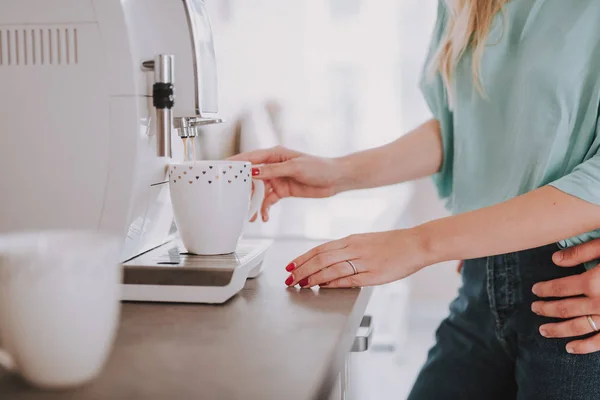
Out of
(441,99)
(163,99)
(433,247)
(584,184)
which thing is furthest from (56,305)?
(441,99)

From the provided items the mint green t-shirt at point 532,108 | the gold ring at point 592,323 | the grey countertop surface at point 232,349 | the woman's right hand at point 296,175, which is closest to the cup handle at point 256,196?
the woman's right hand at point 296,175

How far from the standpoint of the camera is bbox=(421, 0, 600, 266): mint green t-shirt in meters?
0.94

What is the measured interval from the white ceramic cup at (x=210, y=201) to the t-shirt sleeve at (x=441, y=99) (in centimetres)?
47

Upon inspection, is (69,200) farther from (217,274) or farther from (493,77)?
(493,77)

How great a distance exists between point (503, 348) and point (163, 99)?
641mm

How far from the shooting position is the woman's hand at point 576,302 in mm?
898

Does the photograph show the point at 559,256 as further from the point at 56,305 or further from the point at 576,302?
the point at 56,305

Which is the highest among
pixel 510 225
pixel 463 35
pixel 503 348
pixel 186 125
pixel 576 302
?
pixel 463 35

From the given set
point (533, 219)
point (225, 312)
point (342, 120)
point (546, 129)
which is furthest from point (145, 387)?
point (342, 120)

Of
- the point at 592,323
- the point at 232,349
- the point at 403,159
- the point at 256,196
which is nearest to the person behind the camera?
the point at 232,349

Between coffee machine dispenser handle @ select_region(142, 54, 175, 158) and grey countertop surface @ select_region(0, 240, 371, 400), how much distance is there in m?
0.20

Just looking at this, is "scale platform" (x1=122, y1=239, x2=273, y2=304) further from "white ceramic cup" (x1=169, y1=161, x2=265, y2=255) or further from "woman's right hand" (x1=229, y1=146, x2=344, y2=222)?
"woman's right hand" (x1=229, y1=146, x2=344, y2=222)

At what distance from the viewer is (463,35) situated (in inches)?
44.2

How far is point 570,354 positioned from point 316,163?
1.63ft
